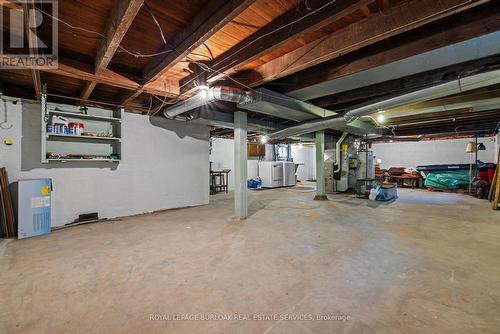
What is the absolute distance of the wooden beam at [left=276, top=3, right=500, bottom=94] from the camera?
1.80 metres

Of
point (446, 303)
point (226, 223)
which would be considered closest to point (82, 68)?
point (226, 223)

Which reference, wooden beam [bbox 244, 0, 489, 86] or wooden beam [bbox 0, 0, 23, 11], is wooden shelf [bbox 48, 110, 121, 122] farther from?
wooden beam [bbox 244, 0, 489, 86]

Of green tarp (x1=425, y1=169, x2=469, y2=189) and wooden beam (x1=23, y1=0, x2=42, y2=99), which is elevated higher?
wooden beam (x1=23, y1=0, x2=42, y2=99)

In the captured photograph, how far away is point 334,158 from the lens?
7.53 meters

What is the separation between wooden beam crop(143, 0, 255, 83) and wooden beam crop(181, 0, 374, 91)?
50 cm

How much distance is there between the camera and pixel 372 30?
6.03 ft

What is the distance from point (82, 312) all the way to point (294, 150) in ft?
39.6

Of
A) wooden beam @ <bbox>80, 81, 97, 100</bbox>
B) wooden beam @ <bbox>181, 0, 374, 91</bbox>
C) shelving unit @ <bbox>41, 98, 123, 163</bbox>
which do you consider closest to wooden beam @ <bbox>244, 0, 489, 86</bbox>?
wooden beam @ <bbox>181, 0, 374, 91</bbox>

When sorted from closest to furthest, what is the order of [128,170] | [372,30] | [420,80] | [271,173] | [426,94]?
[372,30] → [426,94] → [420,80] → [128,170] → [271,173]

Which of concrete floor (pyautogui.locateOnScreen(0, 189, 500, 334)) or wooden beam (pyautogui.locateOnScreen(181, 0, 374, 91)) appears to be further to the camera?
wooden beam (pyautogui.locateOnScreen(181, 0, 374, 91))

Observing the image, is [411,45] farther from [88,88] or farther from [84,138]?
[84,138]

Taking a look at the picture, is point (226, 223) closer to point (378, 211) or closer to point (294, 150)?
point (378, 211)

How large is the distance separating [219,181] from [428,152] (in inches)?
382

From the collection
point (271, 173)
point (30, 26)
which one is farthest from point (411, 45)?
point (271, 173)
